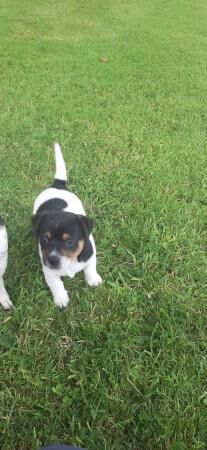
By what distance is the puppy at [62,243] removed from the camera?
302 cm

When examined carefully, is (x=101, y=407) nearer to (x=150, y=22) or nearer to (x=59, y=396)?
(x=59, y=396)

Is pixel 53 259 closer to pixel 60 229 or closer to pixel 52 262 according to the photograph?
pixel 52 262

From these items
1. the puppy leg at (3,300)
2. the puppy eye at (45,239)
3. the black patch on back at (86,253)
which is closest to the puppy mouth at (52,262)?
the puppy eye at (45,239)

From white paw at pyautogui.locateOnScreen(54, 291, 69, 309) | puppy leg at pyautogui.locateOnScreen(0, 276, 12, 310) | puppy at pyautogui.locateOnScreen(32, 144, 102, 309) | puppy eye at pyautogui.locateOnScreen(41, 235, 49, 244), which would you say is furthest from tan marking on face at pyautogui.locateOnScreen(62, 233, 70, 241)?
puppy leg at pyautogui.locateOnScreen(0, 276, 12, 310)

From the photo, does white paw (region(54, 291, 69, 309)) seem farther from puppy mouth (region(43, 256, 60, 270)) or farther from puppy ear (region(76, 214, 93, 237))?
puppy ear (region(76, 214, 93, 237))

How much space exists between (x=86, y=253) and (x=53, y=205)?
17.9 inches

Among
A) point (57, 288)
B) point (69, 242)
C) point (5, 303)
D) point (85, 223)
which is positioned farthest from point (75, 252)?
point (5, 303)

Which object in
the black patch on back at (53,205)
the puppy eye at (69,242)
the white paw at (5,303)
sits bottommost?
the white paw at (5,303)

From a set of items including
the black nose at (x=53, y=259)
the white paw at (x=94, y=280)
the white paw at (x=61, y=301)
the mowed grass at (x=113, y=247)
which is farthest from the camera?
the white paw at (x=94, y=280)

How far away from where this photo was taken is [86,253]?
3.21 metres

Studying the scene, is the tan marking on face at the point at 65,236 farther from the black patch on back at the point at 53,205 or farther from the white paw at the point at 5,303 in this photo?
the white paw at the point at 5,303

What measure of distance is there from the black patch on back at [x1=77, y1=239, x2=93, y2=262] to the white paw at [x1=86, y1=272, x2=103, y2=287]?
29 cm

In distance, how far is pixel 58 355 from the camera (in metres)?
3.05

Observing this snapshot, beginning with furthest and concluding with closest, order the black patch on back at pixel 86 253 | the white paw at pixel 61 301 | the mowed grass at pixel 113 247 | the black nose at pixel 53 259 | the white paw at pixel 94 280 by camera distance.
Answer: the white paw at pixel 94 280 → the white paw at pixel 61 301 → the black patch on back at pixel 86 253 → the black nose at pixel 53 259 → the mowed grass at pixel 113 247
